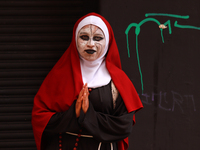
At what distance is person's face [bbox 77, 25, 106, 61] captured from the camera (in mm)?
2166

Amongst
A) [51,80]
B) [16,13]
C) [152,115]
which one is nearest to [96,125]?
[51,80]

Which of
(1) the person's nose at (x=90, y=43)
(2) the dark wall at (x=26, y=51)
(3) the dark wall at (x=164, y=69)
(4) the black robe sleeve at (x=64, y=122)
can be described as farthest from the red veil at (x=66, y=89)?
(2) the dark wall at (x=26, y=51)

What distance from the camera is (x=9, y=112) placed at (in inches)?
134

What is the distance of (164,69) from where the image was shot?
3.15m

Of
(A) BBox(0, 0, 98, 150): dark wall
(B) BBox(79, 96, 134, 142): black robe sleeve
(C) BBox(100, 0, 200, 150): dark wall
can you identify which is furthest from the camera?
(A) BBox(0, 0, 98, 150): dark wall

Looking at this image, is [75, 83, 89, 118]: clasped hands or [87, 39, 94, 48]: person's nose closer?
[75, 83, 89, 118]: clasped hands

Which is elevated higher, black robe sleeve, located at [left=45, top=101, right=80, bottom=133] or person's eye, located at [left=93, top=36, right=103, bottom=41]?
person's eye, located at [left=93, top=36, right=103, bottom=41]

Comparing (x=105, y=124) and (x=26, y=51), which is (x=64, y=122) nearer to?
(x=105, y=124)

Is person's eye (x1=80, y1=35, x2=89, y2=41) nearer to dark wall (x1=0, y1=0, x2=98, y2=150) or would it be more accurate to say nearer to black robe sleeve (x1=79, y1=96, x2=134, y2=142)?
black robe sleeve (x1=79, y1=96, x2=134, y2=142)

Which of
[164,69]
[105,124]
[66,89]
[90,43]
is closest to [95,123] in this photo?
[105,124]

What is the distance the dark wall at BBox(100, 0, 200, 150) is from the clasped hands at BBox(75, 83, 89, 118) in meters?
1.18

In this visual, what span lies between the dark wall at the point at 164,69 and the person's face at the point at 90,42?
937 mm

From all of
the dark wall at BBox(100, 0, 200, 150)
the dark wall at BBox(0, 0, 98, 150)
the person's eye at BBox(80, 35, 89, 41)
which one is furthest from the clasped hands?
the dark wall at BBox(0, 0, 98, 150)

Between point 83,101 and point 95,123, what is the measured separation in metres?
0.21
